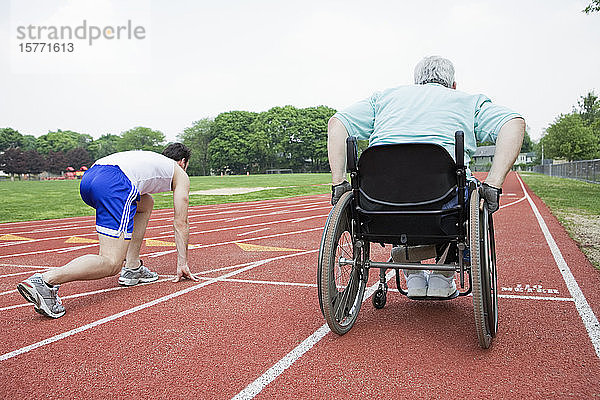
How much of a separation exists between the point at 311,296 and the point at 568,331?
1.92 metres

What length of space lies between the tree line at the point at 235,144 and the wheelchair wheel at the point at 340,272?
81079mm

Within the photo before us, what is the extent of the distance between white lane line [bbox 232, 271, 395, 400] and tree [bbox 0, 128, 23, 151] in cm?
11085

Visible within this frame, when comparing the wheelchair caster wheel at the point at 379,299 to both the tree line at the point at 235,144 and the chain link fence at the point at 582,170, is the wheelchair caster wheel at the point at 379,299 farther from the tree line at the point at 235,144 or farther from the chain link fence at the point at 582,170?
the tree line at the point at 235,144

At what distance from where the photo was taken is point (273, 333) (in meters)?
3.23

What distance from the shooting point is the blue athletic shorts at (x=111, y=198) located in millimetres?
4012

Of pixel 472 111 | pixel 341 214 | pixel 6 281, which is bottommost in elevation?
pixel 6 281

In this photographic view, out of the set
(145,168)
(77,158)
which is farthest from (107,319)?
(77,158)

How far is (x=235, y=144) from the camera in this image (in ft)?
290

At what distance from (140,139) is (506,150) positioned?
10082 cm

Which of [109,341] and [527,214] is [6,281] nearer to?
[109,341]

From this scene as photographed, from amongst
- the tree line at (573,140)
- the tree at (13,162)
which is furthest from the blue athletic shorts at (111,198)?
the tree at (13,162)

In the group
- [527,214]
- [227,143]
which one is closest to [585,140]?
[527,214]

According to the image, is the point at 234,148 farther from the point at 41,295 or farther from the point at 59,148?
the point at 41,295

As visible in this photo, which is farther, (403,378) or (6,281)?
(6,281)
